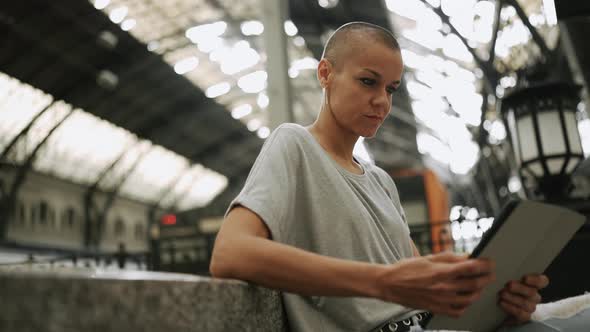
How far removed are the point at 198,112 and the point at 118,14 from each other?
821cm

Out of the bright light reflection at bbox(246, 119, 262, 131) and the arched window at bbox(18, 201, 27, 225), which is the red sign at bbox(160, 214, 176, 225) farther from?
the bright light reflection at bbox(246, 119, 262, 131)

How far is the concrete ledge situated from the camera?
574 mm

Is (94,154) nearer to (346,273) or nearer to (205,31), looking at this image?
(205,31)

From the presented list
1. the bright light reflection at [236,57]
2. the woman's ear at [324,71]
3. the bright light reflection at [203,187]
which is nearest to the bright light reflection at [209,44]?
the bright light reflection at [236,57]

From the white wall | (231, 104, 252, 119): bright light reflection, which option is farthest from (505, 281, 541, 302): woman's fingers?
(231, 104, 252, 119): bright light reflection

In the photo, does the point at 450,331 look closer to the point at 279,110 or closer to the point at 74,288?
the point at 74,288

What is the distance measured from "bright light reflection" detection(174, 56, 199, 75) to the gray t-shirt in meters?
19.6

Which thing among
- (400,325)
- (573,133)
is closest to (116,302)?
(400,325)

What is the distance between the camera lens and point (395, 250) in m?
1.55

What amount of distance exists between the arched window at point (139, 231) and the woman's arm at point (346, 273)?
2692cm

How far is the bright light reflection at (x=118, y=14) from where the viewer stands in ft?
53.5

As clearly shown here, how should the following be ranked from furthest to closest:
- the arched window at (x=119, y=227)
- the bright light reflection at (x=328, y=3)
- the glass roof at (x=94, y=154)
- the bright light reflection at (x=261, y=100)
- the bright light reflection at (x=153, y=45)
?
the bright light reflection at (x=261, y=100) → the arched window at (x=119, y=227) → the bright light reflection at (x=153, y=45) → the glass roof at (x=94, y=154) → the bright light reflection at (x=328, y=3)

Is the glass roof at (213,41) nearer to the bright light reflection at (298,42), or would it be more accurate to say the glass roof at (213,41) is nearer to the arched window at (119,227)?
the bright light reflection at (298,42)

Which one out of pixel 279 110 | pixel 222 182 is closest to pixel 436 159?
pixel 222 182
